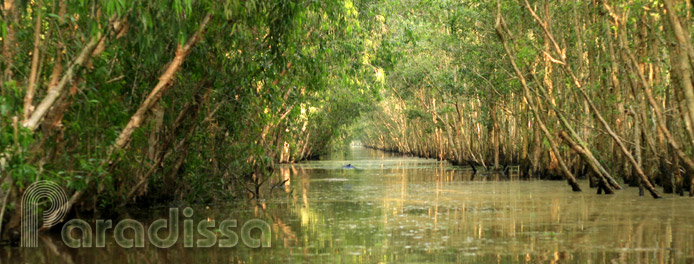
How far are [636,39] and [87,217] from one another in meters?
13.5

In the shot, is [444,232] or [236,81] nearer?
[444,232]

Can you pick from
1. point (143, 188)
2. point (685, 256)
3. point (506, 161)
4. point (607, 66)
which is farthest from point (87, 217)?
point (506, 161)

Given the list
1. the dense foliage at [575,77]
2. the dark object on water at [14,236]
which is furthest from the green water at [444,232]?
the dense foliage at [575,77]

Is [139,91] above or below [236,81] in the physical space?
below

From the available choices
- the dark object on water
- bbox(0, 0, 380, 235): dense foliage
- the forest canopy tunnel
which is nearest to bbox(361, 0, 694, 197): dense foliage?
the forest canopy tunnel

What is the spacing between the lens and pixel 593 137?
77.8 feet

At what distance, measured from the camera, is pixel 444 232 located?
12.1m

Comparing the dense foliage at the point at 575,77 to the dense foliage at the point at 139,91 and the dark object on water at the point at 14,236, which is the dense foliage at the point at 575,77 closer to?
the dense foliage at the point at 139,91

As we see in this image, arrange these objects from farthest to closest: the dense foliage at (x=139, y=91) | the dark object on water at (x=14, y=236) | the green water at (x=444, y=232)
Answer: the dark object on water at (x=14, y=236) → the green water at (x=444, y=232) → the dense foliage at (x=139, y=91)

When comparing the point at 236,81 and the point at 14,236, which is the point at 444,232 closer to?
the point at 236,81

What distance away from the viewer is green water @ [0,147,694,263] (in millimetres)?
9555

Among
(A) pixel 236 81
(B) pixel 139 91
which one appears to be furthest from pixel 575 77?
(B) pixel 139 91

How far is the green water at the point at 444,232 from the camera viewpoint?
955 cm

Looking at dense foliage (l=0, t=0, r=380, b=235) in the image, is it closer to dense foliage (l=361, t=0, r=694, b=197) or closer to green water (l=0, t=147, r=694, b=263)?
green water (l=0, t=147, r=694, b=263)
